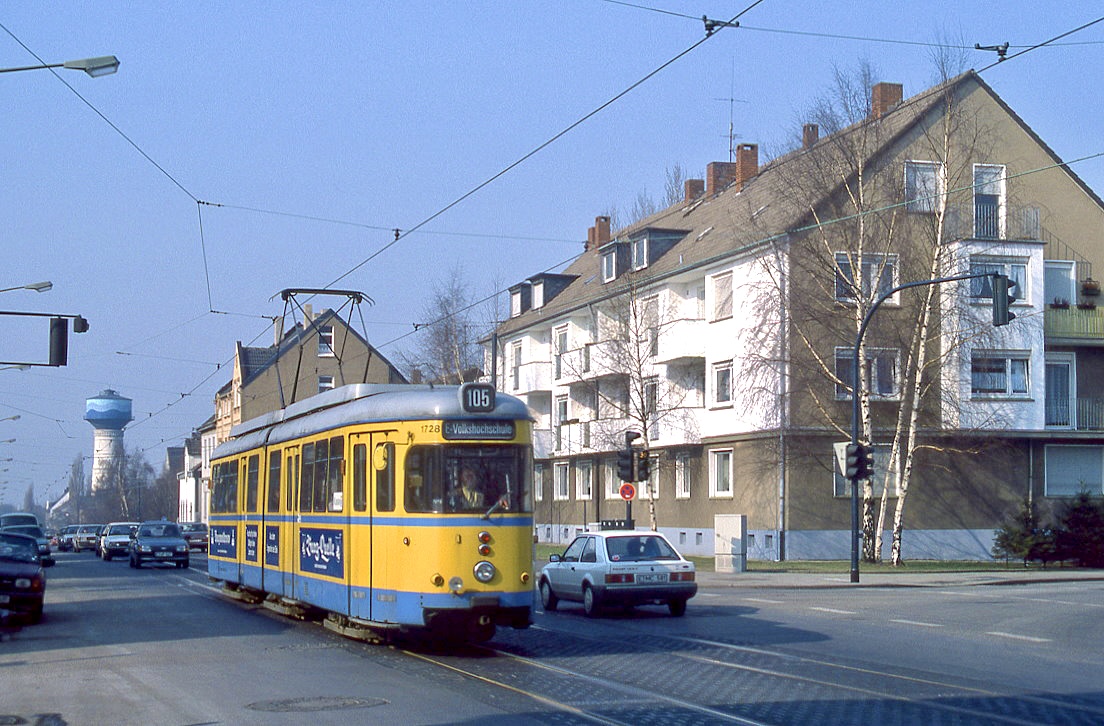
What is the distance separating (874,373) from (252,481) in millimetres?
24162

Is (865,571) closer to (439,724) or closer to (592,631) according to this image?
(592,631)

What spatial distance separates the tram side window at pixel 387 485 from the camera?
15.4 meters

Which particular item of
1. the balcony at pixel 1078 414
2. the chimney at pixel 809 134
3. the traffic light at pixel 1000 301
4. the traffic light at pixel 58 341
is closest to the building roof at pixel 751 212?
the chimney at pixel 809 134

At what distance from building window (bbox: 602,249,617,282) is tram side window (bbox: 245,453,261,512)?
108 ft

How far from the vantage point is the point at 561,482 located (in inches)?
A: 2352

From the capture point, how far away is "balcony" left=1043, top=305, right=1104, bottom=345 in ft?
144

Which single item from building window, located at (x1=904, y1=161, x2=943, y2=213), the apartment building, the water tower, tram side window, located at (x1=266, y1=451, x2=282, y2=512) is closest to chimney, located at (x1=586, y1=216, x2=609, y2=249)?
the apartment building

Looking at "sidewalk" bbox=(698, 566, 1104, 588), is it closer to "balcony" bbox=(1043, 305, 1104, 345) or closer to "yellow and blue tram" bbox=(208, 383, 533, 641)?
"balcony" bbox=(1043, 305, 1104, 345)

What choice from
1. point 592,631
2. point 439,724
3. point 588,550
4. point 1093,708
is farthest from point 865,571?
point 439,724

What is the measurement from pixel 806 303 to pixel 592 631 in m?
22.5

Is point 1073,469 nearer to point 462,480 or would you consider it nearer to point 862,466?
point 862,466

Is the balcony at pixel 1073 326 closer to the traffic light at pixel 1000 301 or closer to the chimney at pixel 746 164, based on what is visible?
the chimney at pixel 746 164

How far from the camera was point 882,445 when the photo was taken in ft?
139

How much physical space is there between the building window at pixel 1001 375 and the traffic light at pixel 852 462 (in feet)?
43.8
